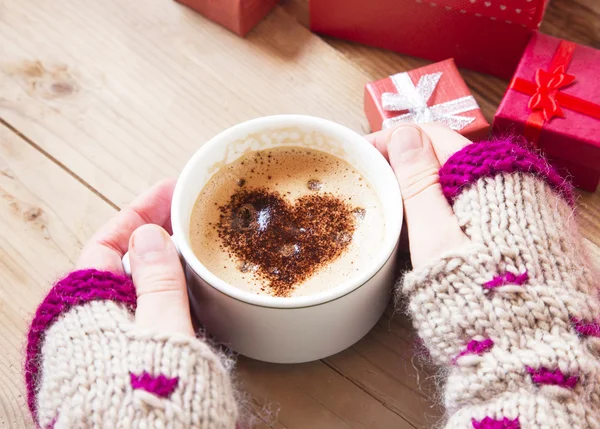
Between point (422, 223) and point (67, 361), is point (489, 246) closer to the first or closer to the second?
point (422, 223)

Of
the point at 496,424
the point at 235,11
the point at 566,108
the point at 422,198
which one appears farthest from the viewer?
the point at 235,11

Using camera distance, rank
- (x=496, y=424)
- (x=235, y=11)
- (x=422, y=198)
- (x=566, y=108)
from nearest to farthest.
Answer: (x=496, y=424)
(x=422, y=198)
(x=566, y=108)
(x=235, y=11)

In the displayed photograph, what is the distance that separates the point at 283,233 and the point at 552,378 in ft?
0.87

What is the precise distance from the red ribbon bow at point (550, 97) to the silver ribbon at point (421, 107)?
0.06m

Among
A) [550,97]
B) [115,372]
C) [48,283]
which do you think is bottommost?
[48,283]

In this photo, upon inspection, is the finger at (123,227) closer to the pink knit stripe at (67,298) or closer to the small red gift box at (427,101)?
the pink knit stripe at (67,298)

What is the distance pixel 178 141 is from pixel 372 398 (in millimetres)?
371

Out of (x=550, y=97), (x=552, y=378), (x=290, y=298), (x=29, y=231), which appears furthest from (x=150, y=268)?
(x=550, y=97)

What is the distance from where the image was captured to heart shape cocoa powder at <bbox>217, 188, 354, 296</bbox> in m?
0.65

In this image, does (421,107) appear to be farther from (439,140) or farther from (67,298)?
(67,298)

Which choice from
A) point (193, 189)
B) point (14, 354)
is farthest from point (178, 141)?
point (14, 354)

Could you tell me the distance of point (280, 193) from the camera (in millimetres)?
708

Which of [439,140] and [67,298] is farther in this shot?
[439,140]

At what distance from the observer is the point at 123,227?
702mm
